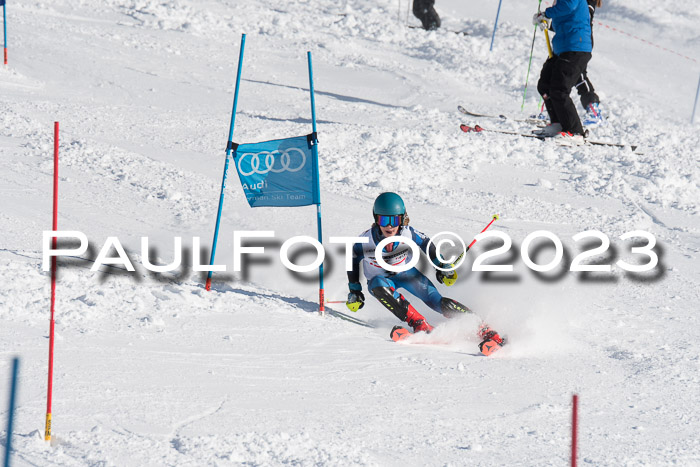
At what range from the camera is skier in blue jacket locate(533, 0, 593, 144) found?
10.9m

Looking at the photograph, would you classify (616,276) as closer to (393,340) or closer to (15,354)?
(393,340)

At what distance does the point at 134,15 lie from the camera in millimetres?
18016

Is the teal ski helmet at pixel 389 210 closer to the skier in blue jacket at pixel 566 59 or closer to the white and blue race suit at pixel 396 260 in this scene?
the white and blue race suit at pixel 396 260

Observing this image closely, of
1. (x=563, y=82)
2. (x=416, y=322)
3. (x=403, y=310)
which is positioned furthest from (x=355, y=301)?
(x=563, y=82)

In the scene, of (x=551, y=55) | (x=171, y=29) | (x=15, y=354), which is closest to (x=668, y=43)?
(x=551, y=55)

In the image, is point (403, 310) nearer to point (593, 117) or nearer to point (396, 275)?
point (396, 275)

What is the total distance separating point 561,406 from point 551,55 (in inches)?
291

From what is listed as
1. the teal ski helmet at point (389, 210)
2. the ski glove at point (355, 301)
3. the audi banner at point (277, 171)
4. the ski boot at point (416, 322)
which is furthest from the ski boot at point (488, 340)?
the audi banner at point (277, 171)

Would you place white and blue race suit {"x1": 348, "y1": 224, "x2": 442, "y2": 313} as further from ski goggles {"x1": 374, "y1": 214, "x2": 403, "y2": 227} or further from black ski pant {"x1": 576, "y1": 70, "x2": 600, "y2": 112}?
black ski pant {"x1": 576, "y1": 70, "x2": 600, "y2": 112}

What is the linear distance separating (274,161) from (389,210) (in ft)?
3.29

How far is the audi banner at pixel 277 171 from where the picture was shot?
22.6ft

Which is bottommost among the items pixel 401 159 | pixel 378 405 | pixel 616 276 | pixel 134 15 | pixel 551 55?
pixel 378 405

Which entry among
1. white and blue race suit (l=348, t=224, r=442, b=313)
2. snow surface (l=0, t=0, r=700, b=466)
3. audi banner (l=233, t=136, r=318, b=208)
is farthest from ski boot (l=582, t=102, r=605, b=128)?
audi banner (l=233, t=136, r=318, b=208)

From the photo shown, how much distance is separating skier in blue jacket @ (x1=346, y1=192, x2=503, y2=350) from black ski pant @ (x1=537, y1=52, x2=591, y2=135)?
4.77 metres
